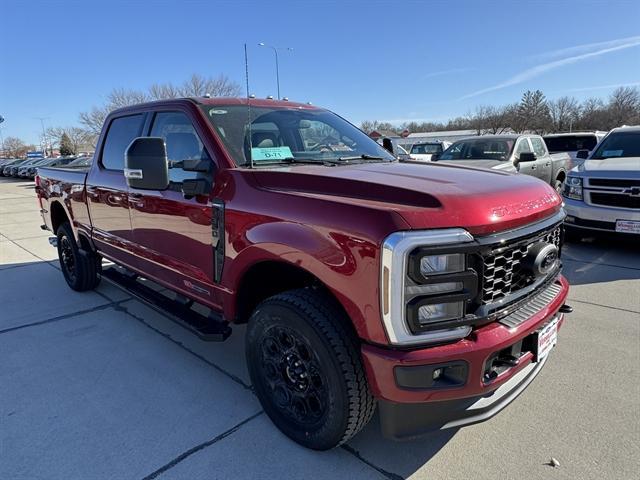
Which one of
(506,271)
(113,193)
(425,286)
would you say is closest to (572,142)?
(506,271)

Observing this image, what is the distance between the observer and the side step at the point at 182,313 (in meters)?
2.84

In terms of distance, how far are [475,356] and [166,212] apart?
7.33 feet

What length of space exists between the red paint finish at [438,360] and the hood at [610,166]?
528 centimetres

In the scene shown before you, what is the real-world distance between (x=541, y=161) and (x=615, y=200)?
426 centimetres

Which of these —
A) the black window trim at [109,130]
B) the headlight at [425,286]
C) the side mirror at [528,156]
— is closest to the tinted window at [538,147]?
the side mirror at [528,156]

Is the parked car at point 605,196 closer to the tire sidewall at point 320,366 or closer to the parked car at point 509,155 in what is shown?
the parked car at point 509,155

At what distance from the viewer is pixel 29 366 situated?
11.0 ft

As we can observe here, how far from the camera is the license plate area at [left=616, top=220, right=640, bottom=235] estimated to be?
564 cm

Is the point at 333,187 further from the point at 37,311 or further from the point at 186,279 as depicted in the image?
the point at 37,311

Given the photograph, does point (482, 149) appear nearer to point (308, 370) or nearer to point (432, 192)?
point (432, 192)

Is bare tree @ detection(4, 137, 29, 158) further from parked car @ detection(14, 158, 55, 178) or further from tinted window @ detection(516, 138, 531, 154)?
tinted window @ detection(516, 138, 531, 154)

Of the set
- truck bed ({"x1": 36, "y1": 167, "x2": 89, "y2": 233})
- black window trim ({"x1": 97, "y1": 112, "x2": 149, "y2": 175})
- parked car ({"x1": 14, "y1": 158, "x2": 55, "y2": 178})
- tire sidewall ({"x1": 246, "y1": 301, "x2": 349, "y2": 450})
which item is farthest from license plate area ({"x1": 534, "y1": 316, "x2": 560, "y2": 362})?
parked car ({"x1": 14, "y1": 158, "x2": 55, "y2": 178})

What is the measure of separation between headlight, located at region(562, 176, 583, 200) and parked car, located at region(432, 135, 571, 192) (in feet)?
6.26

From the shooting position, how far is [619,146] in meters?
7.22
